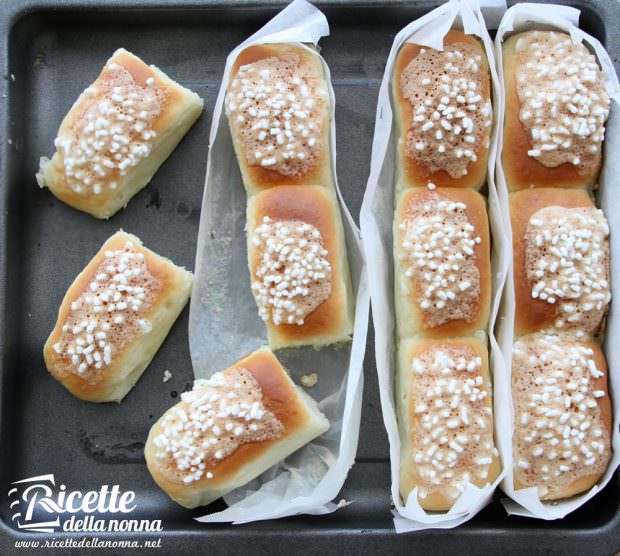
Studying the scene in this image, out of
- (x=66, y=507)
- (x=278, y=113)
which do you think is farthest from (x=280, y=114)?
(x=66, y=507)

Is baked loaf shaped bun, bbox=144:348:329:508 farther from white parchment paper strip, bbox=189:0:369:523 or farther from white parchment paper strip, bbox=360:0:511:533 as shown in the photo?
white parchment paper strip, bbox=360:0:511:533

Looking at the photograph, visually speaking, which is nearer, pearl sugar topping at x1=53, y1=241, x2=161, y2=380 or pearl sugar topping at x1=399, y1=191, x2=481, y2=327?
pearl sugar topping at x1=399, y1=191, x2=481, y2=327

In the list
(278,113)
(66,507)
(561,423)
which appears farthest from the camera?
(66,507)

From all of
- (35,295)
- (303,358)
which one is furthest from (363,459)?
(35,295)

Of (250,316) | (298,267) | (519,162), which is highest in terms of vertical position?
(519,162)

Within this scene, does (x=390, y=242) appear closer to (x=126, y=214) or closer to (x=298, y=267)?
(x=298, y=267)

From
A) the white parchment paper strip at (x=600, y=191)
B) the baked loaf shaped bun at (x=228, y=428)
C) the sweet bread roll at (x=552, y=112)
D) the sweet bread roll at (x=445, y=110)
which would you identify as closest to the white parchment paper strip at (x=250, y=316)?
the baked loaf shaped bun at (x=228, y=428)

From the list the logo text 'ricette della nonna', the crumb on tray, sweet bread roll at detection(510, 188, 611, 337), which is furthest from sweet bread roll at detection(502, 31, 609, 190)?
the logo text 'ricette della nonna'
